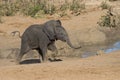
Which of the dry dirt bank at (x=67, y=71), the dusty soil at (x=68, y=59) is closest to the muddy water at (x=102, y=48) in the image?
the dusty soil at (x=68, y=59)

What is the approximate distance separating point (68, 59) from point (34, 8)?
791 cm

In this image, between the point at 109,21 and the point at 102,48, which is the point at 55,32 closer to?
the point at 102,48

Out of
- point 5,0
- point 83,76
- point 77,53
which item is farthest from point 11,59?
point 5,0

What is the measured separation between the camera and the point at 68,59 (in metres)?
13.0

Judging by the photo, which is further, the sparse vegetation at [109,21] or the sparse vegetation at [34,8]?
the sparse vegetation at [34,8]

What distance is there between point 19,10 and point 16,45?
5845 mm

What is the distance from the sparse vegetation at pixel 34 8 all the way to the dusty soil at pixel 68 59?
477 mm

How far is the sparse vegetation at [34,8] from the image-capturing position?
20.3m

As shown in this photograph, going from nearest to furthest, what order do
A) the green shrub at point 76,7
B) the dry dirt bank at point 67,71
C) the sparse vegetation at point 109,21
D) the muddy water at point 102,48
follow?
1. the dry dirt bank at point 67,71
2. the muddy water at point 102,48
3. the sparse vegetation at point 109,21
4. the green shrub at point 76,7

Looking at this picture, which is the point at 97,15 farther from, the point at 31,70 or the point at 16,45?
the point at 31,70

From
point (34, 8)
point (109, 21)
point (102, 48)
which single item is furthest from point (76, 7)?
point (102, 48)

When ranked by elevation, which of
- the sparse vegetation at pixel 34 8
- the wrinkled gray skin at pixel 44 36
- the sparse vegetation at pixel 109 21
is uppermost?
the wrinkled gray skin at pixel 44 36

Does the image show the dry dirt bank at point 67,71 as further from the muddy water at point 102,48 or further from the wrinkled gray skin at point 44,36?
the muddy water at point 102,48

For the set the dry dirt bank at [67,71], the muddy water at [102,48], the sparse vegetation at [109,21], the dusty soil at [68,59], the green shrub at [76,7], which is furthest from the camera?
the green shrub at [76,7]
